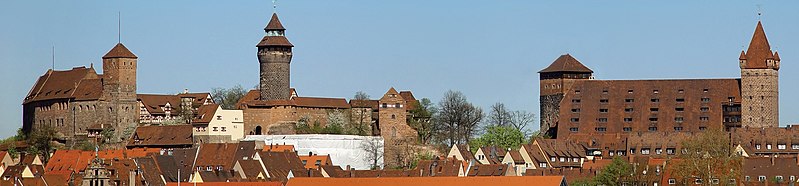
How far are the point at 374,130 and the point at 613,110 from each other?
14.6 metres

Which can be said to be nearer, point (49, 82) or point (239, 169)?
point (239, 169)

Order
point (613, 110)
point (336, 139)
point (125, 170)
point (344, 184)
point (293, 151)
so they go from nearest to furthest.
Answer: point (344, 184) → point (125, 170) → point (293, 151) → point (336, 139) → point (613, 110)

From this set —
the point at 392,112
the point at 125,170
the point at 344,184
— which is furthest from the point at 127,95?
the point at 344,184

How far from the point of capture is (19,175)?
11288 cm

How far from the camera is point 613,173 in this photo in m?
106

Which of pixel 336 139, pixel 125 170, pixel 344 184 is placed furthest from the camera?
pixel 336 139

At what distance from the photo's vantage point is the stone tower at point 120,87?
133m

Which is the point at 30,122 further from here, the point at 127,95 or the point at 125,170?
the point at 125,170

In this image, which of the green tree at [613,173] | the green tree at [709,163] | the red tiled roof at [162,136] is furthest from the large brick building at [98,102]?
the green tree at [709,163]

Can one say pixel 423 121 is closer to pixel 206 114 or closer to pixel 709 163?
pixel 206 114

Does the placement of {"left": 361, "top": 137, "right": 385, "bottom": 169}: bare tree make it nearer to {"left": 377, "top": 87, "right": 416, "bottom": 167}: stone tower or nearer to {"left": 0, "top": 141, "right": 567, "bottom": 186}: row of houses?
{"left": 377, "top": 87, "right": 416, "bottom": 167}: stone tower

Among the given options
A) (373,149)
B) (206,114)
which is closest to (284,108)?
(206,114)

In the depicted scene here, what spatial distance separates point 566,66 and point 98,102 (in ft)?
92.2

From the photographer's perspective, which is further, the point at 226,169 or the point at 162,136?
the point at 162,136
